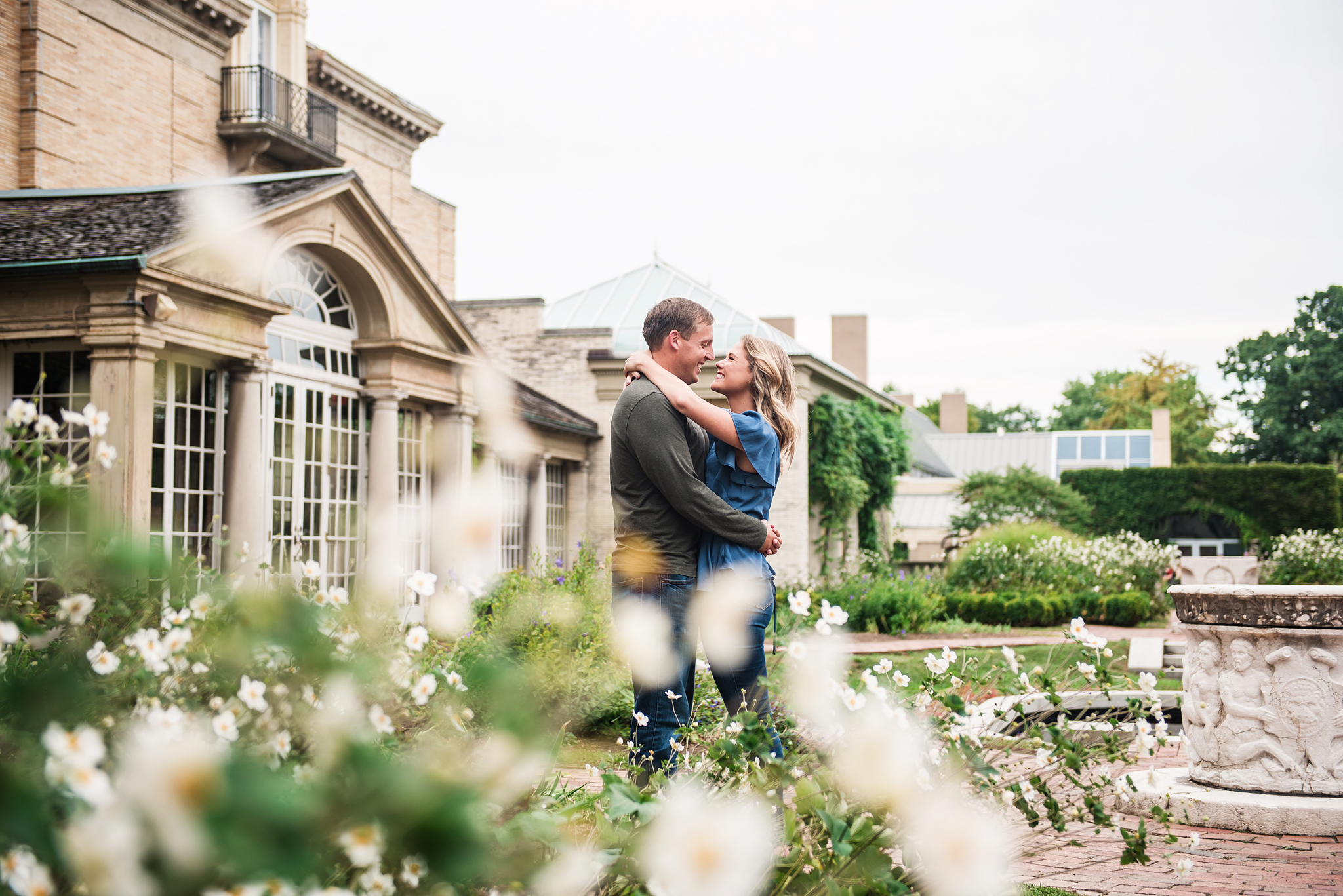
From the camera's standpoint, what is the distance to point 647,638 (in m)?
3.08

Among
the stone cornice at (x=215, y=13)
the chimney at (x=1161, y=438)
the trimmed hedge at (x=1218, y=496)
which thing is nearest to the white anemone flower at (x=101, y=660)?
the stone cornice at (x=215, y=13)

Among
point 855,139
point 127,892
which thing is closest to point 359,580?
point 127,892

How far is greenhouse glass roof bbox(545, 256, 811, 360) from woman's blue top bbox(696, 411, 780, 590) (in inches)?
576

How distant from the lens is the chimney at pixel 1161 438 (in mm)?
42688

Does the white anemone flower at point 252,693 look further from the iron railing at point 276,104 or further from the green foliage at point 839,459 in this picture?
the iron railing at point 276,104

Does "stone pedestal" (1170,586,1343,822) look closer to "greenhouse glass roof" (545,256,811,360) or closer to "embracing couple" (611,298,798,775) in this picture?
"embracing couple" (611,298,798,775)

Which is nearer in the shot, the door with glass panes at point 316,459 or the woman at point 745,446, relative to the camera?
the woman at point 745,446

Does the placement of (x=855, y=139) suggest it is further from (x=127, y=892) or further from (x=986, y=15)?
(x=127, y=892)

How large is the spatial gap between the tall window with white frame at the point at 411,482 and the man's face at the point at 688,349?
31.6 ft

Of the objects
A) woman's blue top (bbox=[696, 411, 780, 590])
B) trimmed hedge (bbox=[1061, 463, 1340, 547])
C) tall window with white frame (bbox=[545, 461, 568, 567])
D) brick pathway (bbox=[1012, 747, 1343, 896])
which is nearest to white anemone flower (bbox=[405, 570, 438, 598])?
woman's blue top (bbox=[696, 411, 780, 590])

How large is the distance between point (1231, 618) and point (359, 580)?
15.2ft

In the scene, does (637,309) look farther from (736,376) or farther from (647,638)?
(647,638)

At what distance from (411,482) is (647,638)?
1086cm

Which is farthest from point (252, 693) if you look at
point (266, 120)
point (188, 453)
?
point (266, 120)
